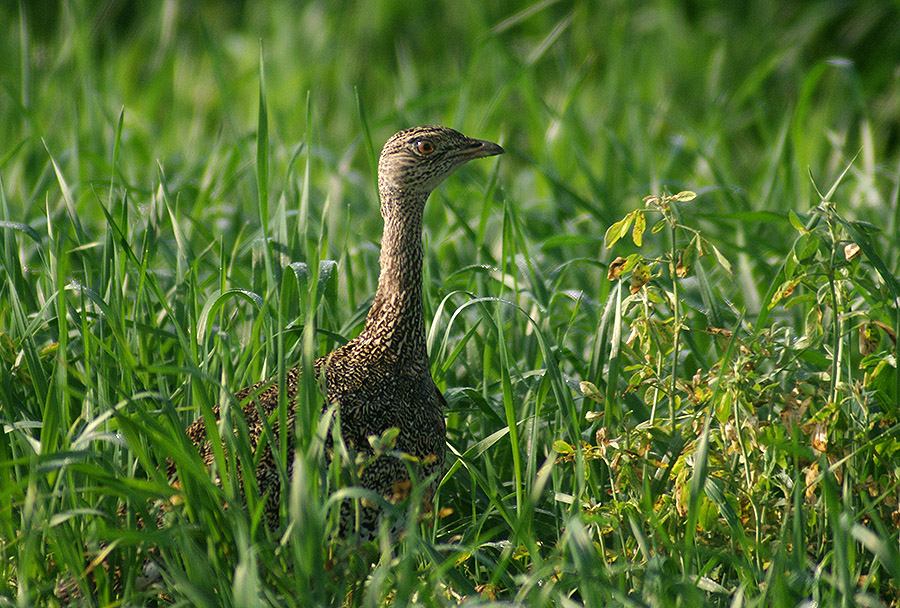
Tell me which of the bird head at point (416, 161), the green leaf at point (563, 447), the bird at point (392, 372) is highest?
the bird head at point (416, 161)

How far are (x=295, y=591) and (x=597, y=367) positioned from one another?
1187mm

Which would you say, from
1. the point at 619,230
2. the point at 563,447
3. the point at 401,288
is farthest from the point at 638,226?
the point at 401,288

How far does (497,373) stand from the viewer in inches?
130

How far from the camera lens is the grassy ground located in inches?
86.0

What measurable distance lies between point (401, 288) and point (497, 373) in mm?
568

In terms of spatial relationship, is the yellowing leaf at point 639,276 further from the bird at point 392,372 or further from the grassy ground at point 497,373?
the bird at point 392,372

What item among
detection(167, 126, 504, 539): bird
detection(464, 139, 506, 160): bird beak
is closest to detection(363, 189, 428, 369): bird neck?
detection(167, 126, 504, 539): bird

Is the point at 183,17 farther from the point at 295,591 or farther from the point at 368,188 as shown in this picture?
the point at 295,591

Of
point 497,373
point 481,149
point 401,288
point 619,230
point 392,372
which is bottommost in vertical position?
point 497,373

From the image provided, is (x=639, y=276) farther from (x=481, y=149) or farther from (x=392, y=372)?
(x=481, y=149)

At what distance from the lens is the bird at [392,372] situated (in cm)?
253

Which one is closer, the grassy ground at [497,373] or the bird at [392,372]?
the grassy ground at [497,373]

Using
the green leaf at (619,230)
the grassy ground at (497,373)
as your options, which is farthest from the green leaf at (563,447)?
the green leaf at (619,230)

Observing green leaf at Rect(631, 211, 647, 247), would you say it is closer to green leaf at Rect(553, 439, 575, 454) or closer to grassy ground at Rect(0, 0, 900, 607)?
grassy ground at Rect(0, 0, 900, 607)
